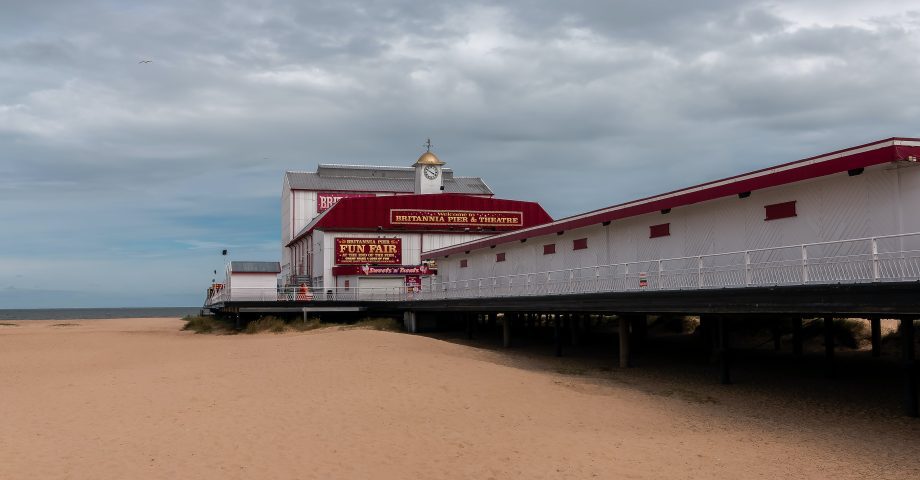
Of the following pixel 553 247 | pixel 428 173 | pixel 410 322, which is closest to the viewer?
pixel 553 247

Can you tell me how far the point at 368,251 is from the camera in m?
54.7

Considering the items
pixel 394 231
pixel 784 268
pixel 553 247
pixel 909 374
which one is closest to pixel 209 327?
pixel 394 231

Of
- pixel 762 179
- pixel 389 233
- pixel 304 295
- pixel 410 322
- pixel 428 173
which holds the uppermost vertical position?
pixel 428 173

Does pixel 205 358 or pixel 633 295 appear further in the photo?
pixel 205 358

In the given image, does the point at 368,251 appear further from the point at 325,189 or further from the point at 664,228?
the point at 664,228

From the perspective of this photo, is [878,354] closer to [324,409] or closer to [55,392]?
[324,409]

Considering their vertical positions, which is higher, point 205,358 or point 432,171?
point 432,171

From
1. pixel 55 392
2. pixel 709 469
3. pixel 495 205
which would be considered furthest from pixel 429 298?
pixel 709 469

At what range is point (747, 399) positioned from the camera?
1931 cm

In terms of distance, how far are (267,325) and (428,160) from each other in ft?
82.4

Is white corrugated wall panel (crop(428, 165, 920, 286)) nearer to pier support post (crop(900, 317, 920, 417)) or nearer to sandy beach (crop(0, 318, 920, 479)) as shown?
pier support post (crop(900, 317, 920, 417))

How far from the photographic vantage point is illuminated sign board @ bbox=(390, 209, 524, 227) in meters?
55.9

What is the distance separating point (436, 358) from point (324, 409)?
765 centimetres

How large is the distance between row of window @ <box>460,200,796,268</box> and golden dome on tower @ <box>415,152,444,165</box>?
24704mm
